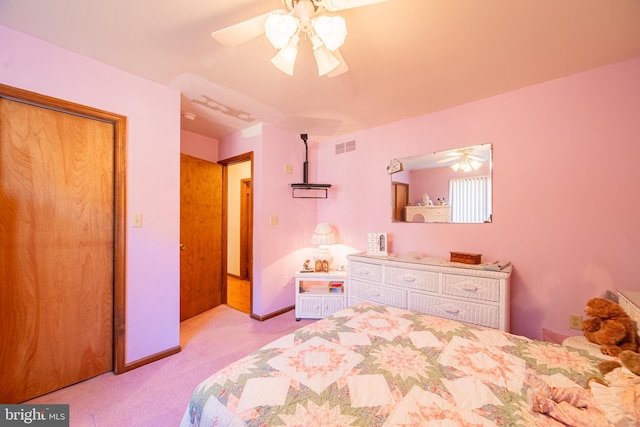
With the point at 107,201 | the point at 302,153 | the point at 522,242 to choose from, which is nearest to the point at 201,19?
the point at 107,201

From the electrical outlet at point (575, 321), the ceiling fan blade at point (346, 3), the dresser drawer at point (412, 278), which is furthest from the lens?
the dresser drawer at point (412, 278)

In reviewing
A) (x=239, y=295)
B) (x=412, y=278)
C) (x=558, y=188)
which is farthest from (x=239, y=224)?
(x=558, y=188)

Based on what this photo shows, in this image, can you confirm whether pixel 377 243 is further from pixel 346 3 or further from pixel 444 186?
pixel 346 3

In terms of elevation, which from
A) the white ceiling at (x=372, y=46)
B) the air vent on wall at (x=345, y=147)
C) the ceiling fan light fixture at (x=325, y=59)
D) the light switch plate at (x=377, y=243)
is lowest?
the light switch plate at (x=377, y=243)

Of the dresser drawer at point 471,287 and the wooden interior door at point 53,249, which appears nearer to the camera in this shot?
the wooden interior door at point 53,249

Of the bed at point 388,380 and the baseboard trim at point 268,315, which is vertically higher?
the bed at point 388,380

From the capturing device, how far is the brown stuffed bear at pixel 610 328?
1.29 meters

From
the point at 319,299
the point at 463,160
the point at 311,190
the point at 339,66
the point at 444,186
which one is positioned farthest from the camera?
the point at 311,190

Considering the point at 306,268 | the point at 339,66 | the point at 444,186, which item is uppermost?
the point at 339,66

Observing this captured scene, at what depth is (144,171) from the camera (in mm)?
2109

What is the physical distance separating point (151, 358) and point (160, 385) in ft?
1.27

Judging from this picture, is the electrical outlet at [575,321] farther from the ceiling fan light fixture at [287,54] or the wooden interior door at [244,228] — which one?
the wooden interior door at [244,228]

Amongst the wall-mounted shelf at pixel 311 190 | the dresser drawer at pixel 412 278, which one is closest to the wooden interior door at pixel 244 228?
the wall-mounted shelf at pixel 311 190

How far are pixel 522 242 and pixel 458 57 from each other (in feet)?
5.29
